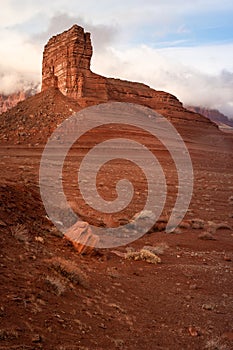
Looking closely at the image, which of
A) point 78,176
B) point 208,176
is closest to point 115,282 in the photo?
point 78,176

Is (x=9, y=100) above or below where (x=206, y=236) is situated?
above

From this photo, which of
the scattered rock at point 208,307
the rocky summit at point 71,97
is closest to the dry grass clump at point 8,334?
the scattered rock at point 208,307

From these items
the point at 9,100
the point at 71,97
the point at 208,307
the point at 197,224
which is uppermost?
the point at 9,100

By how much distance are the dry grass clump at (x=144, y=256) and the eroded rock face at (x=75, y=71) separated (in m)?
40.5

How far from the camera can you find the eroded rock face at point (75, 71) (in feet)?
166

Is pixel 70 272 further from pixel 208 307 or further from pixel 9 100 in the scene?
pixel 9 100

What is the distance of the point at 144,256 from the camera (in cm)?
834

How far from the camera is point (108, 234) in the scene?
9.99m

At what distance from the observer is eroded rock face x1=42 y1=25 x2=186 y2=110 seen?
50.5m

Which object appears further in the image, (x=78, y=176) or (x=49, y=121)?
(x=49, y=121)

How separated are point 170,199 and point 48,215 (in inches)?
330

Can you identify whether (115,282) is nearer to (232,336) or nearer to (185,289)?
(185,289)

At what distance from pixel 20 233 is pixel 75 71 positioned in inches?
1834

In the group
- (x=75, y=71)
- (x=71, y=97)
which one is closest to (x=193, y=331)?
(x=71, y=97)
